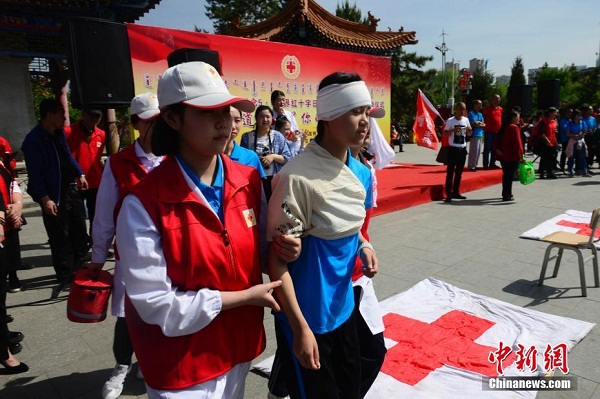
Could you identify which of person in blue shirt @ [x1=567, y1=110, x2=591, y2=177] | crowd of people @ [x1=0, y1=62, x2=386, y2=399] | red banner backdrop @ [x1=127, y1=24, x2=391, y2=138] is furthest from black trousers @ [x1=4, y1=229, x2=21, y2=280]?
person in blue shirt @ [x1=567, y1=110, x2=591, y2=177]

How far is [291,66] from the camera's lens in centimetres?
904

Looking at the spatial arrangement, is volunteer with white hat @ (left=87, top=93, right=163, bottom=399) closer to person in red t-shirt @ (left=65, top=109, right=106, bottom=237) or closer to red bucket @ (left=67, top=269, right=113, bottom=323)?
red bucket @ (left=67, top=269, right=113, bottom=323)

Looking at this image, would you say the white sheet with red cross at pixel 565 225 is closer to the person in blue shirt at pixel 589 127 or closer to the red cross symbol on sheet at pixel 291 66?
the person in blue shirt at pixel 589 127

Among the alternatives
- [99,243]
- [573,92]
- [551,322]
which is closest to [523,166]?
[551,322]

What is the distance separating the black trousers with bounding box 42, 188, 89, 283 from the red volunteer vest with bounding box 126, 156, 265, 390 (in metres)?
3.36

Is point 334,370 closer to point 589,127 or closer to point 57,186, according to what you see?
point 57,186

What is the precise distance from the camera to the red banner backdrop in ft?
21.4

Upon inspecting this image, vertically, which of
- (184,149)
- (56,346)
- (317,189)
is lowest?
(56,346)

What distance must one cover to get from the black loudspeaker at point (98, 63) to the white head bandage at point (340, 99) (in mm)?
2788

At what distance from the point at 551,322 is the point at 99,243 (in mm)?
3030

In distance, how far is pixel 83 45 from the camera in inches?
140

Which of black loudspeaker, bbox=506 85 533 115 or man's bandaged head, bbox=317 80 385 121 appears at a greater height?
black loudspeaker, bbox=506 85 533 115

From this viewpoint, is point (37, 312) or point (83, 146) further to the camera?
point (83, 146)

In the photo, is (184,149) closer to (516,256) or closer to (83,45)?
(83,45)
